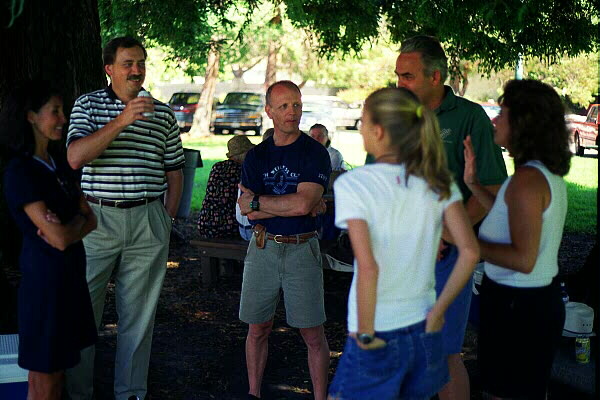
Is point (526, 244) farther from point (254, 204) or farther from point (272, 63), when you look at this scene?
point (272, 63)

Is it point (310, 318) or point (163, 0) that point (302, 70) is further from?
point (310, 318)

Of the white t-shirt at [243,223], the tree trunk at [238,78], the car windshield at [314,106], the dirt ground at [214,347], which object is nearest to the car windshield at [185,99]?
the car windshield at [314,106]

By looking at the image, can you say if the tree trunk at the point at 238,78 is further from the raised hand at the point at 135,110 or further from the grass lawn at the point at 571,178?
the raised hand at the point at 135,110

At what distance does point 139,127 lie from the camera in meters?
4.53

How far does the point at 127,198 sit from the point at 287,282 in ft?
3.39

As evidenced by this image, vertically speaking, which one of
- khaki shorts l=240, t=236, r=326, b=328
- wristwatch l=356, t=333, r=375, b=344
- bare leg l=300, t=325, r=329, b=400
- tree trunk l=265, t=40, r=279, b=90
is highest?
tree trunk l=265, t=40, r=279, b=90

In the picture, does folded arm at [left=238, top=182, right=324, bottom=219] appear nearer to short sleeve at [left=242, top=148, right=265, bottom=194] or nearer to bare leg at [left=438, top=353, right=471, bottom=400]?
short sleeve at [left=242, top=148, right=265, bottom=194]

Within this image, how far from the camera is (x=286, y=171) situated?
4.59m

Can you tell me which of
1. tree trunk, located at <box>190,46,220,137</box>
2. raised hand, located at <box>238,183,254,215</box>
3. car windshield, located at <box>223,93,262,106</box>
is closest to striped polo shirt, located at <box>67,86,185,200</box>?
raised hand, located at <box>238,183,254,215</box>

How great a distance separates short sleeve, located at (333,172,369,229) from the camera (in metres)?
2.83

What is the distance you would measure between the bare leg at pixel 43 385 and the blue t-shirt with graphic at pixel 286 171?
4.68 ft

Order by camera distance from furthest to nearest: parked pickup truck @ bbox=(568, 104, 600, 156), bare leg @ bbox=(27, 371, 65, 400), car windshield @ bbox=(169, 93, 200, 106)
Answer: car windshield @ bbox=(169, 93, 200, 106) → parked pickup truck @ bbox=(568, 104, 600, 156) → bare leg @ bbox=(27, 371, 65, 400)

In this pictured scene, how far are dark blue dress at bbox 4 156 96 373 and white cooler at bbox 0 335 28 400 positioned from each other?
304mm

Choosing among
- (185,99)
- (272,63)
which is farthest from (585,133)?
(185,99)
